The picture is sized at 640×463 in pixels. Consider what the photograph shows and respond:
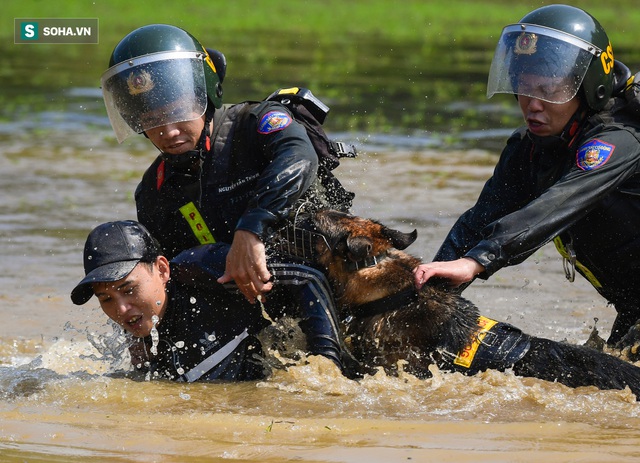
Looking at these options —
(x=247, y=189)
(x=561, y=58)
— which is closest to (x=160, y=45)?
(x=247, y=189)

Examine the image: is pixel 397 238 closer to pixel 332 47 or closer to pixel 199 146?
pixel 199 146

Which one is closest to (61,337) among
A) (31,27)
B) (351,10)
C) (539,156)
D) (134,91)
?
(134,91)

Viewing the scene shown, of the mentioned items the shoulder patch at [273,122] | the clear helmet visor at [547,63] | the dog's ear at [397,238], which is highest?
the clear helmet visor at [547,63]

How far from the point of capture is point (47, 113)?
16.0 metres

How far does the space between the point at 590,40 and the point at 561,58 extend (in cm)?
19

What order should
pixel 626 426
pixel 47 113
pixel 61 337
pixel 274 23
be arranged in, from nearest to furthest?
pixel 626 426, pixel 61 337, pixel 47 113, pixel 274 23

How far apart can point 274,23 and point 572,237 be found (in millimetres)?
26583

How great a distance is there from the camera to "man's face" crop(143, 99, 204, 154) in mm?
5355

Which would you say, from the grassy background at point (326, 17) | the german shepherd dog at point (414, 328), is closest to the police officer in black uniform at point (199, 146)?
the german shepherd dog at point (414, 328)

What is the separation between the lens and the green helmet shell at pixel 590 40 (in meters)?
5.34

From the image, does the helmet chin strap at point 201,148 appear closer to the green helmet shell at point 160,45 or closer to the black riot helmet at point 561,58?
the green helmet shell at point 160,45

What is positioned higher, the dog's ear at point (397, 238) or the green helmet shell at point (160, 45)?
the green helmet shell at point (160, 45)

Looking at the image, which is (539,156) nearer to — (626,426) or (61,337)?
(626,426)

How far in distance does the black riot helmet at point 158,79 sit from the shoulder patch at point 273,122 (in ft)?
1.15
